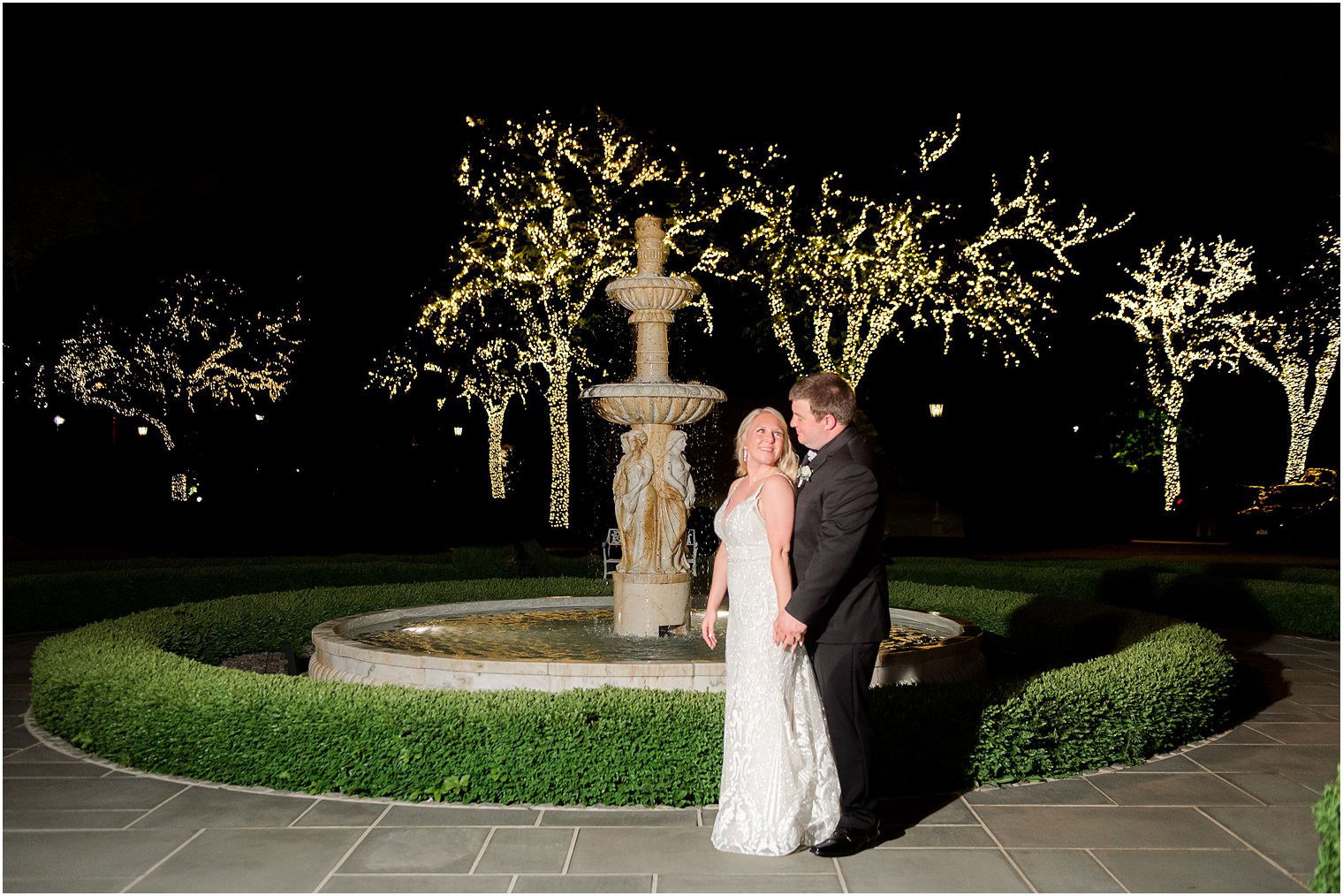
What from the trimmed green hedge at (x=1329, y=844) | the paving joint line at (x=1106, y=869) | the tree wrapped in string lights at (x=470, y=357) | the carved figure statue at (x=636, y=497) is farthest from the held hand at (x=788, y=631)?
the tree wrapped in string lights at (x=470, y=357)

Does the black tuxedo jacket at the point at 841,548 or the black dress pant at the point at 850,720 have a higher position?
Result: the black tuxedo jacket at the point at 841,548

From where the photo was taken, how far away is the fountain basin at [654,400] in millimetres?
9781

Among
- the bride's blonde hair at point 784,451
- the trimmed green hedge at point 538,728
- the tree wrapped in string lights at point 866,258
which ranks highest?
the tree wrapped in string lights at point 866,258

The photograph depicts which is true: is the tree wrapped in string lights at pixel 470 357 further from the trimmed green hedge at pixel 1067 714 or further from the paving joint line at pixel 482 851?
the paving joint line at pixel 482 851

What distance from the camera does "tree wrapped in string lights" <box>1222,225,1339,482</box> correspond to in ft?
100

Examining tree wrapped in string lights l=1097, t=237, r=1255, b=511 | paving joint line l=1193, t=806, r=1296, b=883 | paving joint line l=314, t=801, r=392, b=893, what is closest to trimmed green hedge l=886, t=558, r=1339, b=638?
paving joint line l=1193, t=806, r=1296, b=883

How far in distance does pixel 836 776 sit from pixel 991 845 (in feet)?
2.83

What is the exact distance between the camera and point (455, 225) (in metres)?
27.5

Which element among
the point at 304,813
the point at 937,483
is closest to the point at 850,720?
the point at 304,813

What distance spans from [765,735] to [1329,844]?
2.41 meters

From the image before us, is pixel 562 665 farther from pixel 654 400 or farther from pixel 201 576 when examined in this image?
pixel 201 576

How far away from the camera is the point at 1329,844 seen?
3.03 m

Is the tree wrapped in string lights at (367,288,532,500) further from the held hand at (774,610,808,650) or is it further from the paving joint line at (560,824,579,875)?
the held hand at (774,610,808,650)

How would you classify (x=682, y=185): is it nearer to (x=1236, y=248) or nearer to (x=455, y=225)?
(x=455, y=225)
